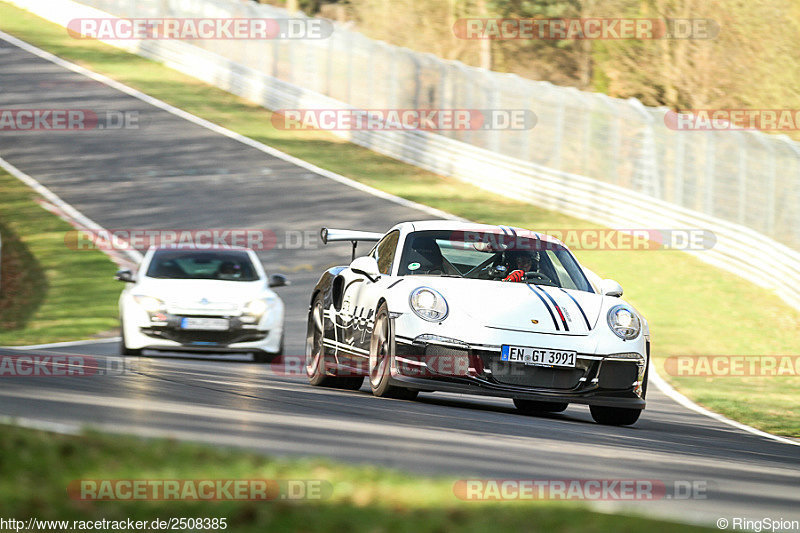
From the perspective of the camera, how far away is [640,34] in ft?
152

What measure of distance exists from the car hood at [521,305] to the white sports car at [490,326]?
0.01m

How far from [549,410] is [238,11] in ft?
129

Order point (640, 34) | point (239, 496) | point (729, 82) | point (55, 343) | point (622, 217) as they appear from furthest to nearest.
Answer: point (640, 34)
point (729, 82)
point (622, 217)
point (55, 343)
point (239, 496)

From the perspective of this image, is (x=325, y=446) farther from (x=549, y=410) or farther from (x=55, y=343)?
(x=55, y=343)

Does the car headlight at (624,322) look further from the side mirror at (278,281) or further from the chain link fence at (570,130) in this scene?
the chain link fence at (570,130)

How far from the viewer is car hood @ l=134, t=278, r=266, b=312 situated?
1675cm

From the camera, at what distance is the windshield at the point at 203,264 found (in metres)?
17.7

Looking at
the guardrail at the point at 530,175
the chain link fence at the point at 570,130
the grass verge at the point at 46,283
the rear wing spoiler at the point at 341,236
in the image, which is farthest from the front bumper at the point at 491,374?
the chain link fence at the point at 570,130

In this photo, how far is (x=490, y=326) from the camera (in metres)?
10.9

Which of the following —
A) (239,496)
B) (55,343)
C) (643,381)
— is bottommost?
(55,343)

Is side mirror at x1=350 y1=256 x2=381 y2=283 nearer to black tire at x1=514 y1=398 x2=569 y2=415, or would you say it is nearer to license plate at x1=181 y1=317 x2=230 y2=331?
black tire at x1=514 y1=398 x2=569 y2=415

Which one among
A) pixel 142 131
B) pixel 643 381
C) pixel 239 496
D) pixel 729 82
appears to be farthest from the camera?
pixel 729 82

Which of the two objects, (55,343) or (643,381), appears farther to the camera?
(55,343)

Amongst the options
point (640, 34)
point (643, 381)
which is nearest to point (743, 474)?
point (643, 381)
